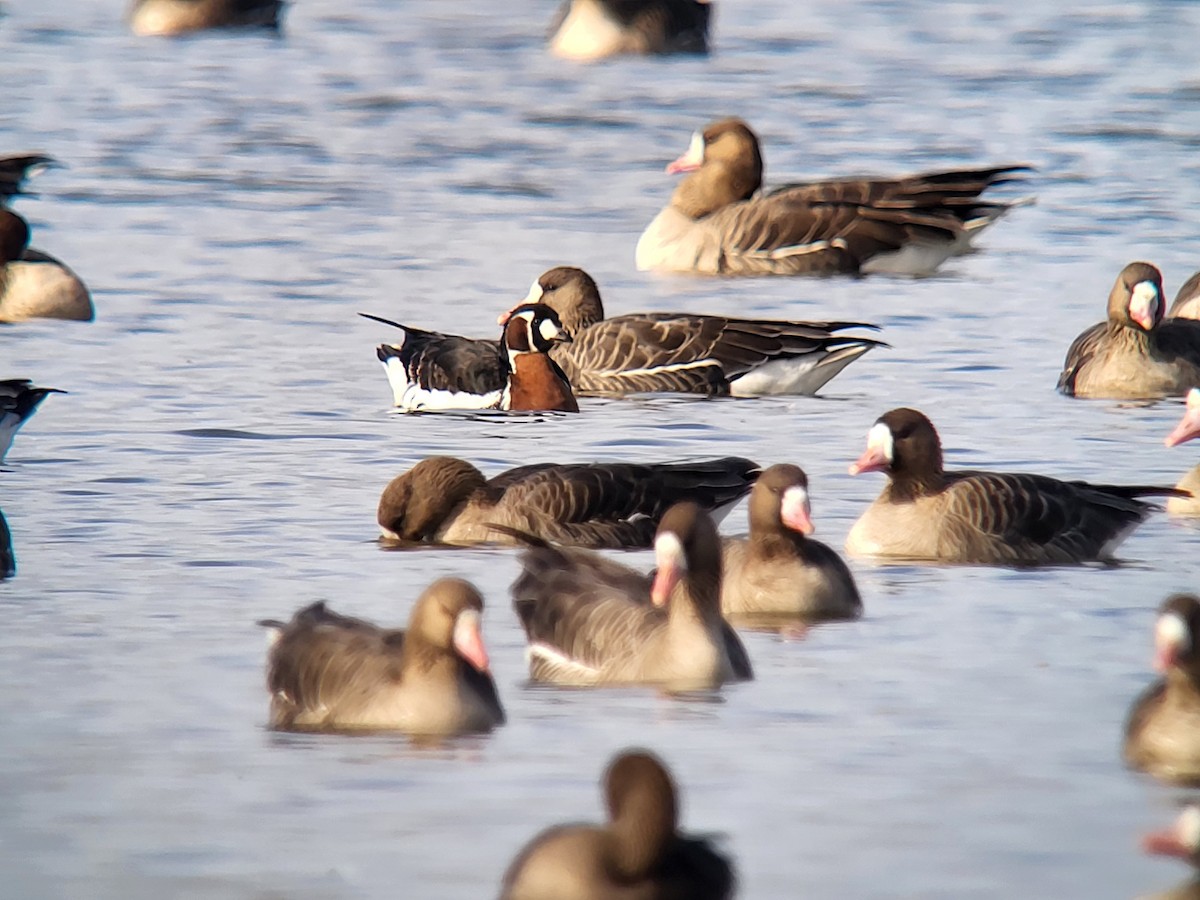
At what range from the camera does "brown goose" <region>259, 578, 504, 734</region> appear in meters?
9.20

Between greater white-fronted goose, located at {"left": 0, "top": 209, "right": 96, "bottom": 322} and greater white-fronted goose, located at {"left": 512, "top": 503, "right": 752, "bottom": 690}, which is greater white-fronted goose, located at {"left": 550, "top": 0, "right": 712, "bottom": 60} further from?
greater white-fronted goose, located at {"left": 512, "top": 503, "right": 752, "bottom": 690}

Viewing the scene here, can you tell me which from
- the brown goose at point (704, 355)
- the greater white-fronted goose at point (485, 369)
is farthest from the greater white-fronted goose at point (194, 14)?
the greater white-fronted goose at point (485, 369)

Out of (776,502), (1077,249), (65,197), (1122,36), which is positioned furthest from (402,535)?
(1122,36)

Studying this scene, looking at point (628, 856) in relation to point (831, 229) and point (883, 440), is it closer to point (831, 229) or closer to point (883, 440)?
point (883, 440)

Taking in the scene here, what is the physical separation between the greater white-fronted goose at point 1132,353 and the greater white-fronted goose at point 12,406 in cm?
Result: 624

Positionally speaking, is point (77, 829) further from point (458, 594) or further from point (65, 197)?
point (65, 197)

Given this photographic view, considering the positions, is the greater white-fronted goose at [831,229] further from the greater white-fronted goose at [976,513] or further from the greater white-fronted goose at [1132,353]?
the greater white-fronted goose at [976,513]

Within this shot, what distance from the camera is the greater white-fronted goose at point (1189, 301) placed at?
18.4 m

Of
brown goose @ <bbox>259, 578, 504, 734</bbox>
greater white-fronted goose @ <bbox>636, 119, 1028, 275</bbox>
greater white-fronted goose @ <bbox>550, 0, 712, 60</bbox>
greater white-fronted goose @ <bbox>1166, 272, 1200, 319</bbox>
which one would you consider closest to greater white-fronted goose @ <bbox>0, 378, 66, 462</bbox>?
brown goose @ <bbox>259, 578, 504, 734</bbox>

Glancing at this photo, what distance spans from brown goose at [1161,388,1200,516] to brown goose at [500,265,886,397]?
371 cm

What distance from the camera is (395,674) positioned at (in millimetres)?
9383

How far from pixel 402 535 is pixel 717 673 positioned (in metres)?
A: 3.20

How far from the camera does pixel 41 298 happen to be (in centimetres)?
1894

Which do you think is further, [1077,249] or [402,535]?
[1077,249]
